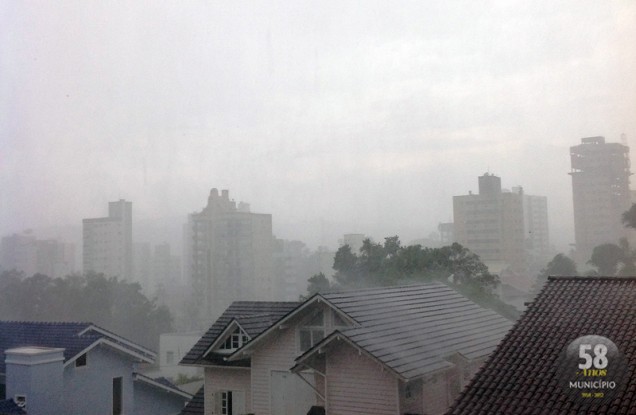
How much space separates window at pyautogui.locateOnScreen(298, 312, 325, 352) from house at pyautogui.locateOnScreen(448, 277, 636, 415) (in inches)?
101

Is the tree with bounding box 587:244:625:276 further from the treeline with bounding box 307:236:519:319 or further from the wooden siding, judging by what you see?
the wooden siding

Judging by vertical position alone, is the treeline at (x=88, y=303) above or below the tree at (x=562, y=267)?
below

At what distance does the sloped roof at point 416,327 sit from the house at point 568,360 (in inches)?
56.5

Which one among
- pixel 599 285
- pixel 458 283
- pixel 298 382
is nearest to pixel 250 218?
pixel 458 283

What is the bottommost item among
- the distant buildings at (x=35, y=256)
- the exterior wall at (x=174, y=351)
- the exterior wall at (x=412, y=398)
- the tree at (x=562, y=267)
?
the exterior wall at (x=174, y=351)

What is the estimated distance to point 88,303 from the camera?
20.0 m

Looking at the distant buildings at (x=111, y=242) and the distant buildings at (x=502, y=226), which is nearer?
the distant buildings at (x=502, y=226)

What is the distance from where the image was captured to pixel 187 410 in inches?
337

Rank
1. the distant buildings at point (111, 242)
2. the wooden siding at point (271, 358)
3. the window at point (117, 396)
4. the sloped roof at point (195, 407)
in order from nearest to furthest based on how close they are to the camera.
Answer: the wooden siding at point (271, 358) → the sloped roof at point (195, 407) → the window at point (117, 396) → the distant buildings at point (111, 242)

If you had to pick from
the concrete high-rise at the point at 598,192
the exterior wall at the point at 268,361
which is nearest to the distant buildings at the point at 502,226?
the concrete high-rise at the point at 598,192

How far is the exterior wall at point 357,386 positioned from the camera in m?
6.15

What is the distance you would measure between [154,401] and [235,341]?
7.06 feet

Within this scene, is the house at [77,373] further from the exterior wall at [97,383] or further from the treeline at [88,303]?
the treeline at [88,303]

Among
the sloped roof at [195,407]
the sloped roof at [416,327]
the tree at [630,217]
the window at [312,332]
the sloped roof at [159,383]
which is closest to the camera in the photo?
the sloped roof at [416,327]
